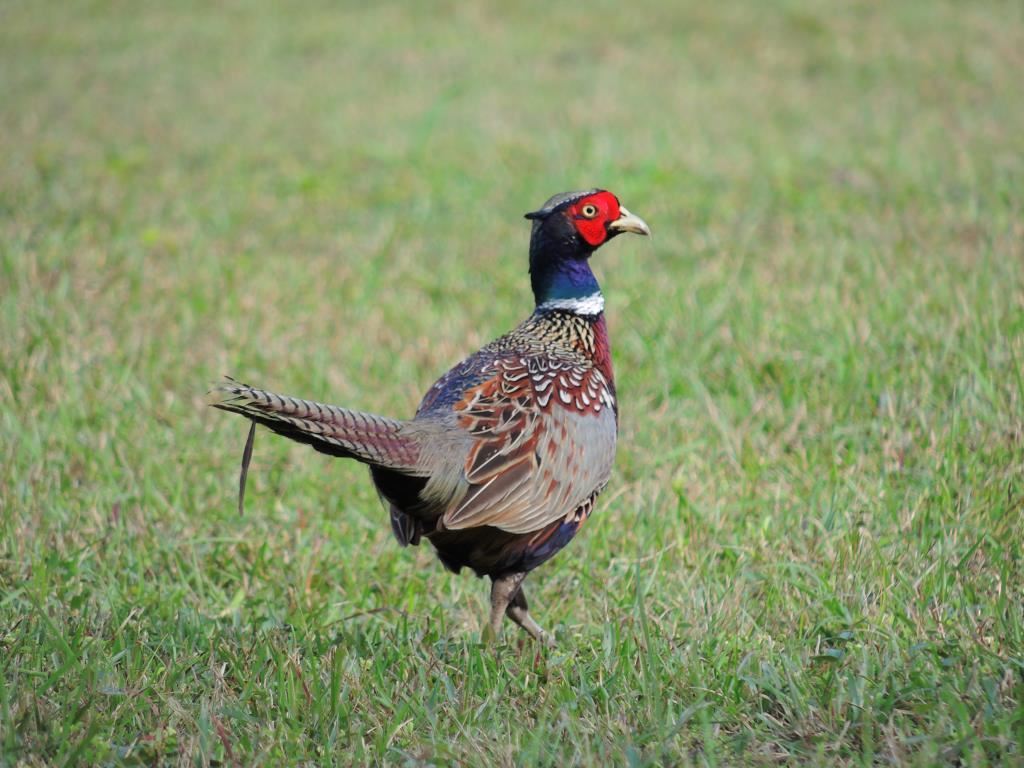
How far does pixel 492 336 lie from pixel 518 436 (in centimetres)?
244

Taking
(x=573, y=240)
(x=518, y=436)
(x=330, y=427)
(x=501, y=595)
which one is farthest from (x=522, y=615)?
(x=573, y=240)

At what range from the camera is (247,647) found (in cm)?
333

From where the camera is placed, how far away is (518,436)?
3502mm

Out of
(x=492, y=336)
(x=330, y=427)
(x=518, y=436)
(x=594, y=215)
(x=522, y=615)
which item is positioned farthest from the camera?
(x=492, y=336)

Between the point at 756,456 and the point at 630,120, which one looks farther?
the point at 630,120

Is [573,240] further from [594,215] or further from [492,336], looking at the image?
[492,336]

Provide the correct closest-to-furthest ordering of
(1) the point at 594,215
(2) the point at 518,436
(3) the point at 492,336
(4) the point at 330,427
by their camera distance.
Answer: (4) the point at 330,427 → (2) the point at 518,436 → (1) the point at 594,215 → (3) the point at 492,336

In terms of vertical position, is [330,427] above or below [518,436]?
above

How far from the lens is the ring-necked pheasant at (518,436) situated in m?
3.29

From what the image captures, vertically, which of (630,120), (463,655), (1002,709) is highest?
(630,120)

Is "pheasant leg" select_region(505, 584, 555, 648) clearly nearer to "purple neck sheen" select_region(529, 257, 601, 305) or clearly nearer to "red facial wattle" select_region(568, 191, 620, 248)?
"purple neck sheen" select_region(529, 257, 601, 305)

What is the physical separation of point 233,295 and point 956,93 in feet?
21.3

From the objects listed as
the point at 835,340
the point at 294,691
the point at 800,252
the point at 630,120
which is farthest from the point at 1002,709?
the point at 630,120

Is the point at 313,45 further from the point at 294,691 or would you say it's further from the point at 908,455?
the point at 294,691
